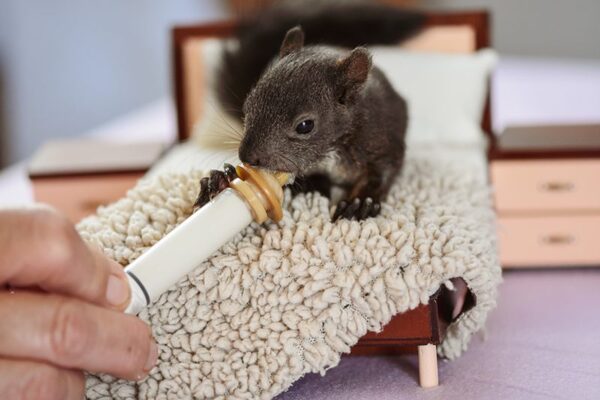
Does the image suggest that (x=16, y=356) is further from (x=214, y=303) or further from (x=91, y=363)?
(x=214, y=303)

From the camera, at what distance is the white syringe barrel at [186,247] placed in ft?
3.78

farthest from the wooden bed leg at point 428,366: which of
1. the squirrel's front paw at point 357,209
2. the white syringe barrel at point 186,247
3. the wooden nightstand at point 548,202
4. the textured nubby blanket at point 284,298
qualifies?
the wooden nightstand at point 548,202

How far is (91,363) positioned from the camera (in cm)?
106

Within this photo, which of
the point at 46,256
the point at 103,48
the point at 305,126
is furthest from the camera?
the point at 103,48

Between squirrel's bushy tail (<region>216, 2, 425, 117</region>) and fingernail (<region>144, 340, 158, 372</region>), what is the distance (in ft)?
3.46

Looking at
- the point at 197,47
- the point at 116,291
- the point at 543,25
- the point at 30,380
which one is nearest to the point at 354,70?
the point at 116,291

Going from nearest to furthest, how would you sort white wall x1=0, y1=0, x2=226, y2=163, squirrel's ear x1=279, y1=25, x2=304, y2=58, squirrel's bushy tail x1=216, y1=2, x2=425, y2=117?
1. squirrel's ear x1=279, y1=25, x2=304, y2=58
2. squirrel's bushy tail x1=216, y1=2, x2=425, y2=117
3. white wall x1=0, y1=0, x2=226, y2=163

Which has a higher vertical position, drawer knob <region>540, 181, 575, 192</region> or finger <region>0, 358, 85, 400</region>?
finger <region>0, 358, 85, 400</region>

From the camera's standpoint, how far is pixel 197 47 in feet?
8.34

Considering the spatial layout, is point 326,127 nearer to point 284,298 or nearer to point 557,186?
point 284,298

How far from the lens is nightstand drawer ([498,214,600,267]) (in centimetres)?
201

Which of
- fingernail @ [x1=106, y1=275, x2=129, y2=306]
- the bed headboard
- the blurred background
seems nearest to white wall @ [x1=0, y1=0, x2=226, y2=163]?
the blurred background

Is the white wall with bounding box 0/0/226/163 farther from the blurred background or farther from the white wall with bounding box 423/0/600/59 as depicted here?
the white wall with bounding box 423/0/600/59

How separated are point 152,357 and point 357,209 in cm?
43
